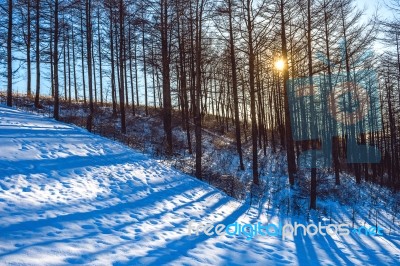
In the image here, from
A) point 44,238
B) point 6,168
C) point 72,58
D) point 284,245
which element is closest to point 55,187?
point 6,168

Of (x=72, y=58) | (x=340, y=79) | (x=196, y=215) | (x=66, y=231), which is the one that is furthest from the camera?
(x=72, y=58)

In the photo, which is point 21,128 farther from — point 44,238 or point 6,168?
point 44,238

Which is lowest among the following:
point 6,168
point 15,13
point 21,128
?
point 6,168

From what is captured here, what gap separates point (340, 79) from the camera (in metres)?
18.0

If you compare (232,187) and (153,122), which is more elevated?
(153,122)

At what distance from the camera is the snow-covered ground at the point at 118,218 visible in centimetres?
462

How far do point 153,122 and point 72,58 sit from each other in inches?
592

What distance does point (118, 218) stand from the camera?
20.3 feet

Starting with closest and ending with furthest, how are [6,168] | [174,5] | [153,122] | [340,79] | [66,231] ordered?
[66,231] < [6,168] < [174,5] < [340,79] < [153,122]

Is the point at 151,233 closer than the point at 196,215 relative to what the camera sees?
Yes

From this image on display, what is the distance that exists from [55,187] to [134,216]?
203 cm

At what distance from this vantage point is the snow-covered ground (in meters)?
4.62

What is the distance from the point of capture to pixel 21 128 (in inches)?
443

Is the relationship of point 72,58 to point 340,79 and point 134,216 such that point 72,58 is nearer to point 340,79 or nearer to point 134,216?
point 340,79
